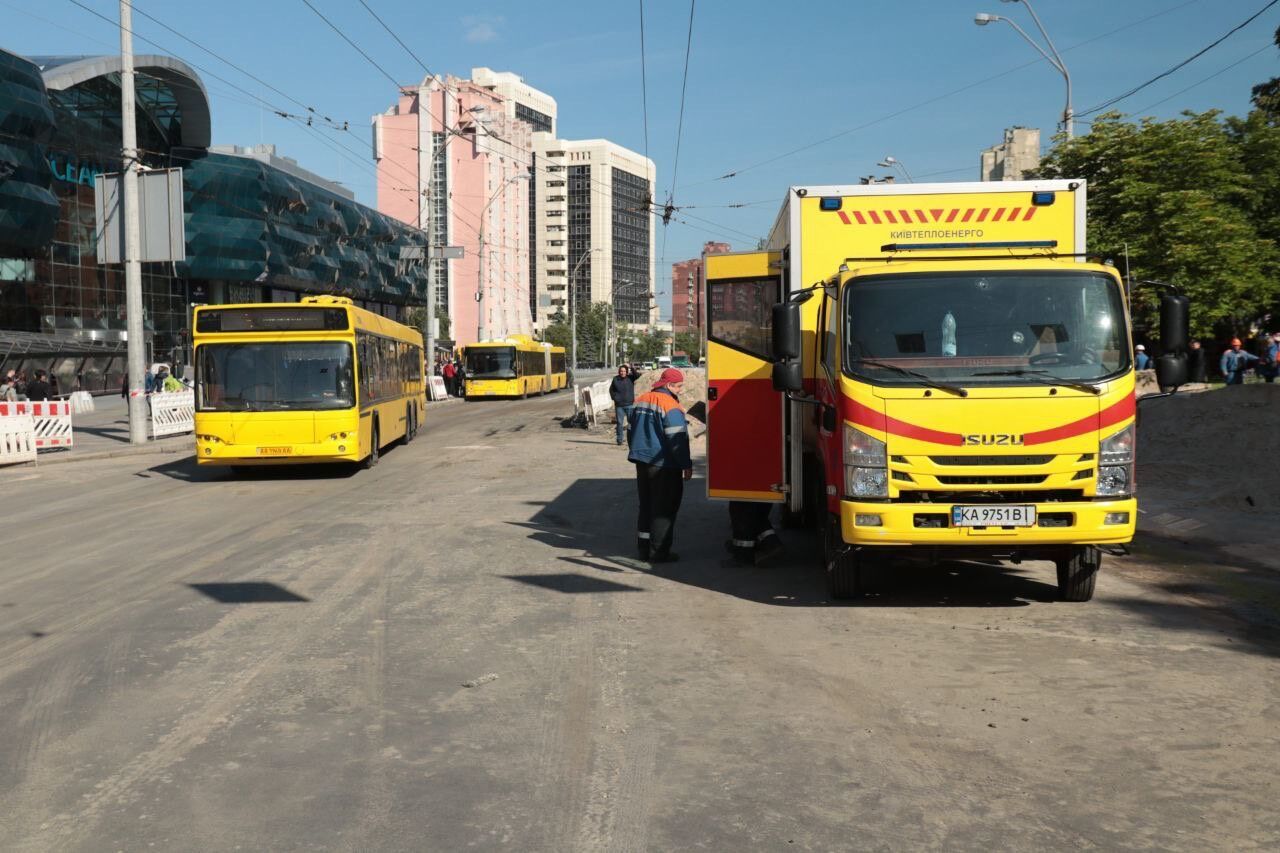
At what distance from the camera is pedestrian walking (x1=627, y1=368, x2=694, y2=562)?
9.88 metres

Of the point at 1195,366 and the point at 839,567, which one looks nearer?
the point at 1195,366

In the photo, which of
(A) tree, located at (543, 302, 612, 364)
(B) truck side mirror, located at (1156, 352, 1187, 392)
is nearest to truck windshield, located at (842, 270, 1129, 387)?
(B) truck side mirror, located at (1156, 352, 1187, 392)

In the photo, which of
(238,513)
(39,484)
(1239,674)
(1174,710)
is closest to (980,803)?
(1174,710)

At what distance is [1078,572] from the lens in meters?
8.03

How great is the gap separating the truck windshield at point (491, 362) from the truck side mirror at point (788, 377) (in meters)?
42.7

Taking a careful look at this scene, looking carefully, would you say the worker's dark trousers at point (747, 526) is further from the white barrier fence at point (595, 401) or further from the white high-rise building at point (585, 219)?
the white high-rise building at point (585, 219)

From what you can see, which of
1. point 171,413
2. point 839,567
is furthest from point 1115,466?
point 171,413

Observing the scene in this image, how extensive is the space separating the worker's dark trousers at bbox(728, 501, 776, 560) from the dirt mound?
6392 millimetres

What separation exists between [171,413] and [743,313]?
856 inches

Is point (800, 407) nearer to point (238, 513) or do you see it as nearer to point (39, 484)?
point (238, 513)

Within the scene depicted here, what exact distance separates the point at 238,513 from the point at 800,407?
25.3 feet

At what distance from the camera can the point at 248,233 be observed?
5716 centimetres

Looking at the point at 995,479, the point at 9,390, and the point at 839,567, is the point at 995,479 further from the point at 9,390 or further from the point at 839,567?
the point at 9,390

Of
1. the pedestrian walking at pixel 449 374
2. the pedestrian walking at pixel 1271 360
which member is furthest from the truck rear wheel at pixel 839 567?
the pedestrian walking at pixel 449 374
